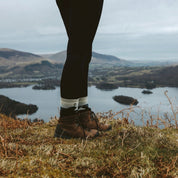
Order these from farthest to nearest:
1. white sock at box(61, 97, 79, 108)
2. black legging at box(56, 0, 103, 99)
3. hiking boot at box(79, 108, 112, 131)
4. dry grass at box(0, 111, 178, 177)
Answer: hiking boot at box(79, 108, 112, 131) → white sock at box(61, 97, 79, 108) → black legging at box(56, 0, 103, 99) → dry grass at box(0, 111, 178, 177)

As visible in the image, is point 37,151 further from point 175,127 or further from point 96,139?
point 175,127

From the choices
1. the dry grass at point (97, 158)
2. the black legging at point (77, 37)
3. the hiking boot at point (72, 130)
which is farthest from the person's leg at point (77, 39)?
the dry grass at point (97, 158)

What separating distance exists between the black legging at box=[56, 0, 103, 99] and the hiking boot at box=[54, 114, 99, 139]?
335 mm

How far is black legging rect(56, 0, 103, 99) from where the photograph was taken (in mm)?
2520

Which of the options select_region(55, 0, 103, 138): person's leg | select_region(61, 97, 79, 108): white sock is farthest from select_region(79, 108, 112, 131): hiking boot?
select_region(61, 97, 79, 108): white sock

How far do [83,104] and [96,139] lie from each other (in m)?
0.57

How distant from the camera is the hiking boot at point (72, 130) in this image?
2.72 m

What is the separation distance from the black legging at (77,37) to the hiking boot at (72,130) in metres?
0.33

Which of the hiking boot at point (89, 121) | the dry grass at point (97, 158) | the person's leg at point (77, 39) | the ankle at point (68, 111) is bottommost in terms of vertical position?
the dry grass at point (97, 158)

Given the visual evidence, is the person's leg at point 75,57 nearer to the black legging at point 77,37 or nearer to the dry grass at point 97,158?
the black legging at point 77,37

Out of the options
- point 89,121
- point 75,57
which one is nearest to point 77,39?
point 75,57

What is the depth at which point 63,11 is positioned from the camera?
108 inches

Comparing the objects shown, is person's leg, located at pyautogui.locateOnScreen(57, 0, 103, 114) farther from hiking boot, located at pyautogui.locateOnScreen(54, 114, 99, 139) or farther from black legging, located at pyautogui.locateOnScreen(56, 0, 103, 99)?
hiking boot, located at pyautogui.locateOnScreen(54, 114, 99, 139)

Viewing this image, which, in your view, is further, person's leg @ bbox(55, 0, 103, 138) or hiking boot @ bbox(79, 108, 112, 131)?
hiking boot @ bbox(79, 108, 112, 131)
